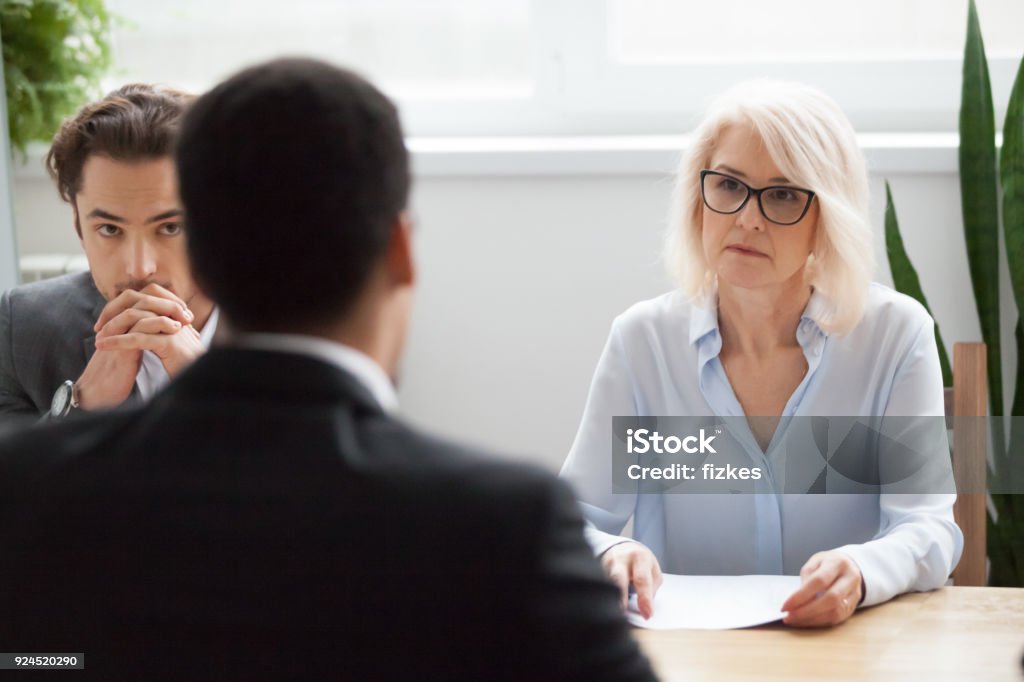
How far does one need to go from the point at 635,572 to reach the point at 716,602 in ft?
0.38

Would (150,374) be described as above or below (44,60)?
below

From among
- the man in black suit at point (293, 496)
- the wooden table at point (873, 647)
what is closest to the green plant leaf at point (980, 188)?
the wooden table at point (873, 647)

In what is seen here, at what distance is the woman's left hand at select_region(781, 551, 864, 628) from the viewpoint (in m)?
1.50

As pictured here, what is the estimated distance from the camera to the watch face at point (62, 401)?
6.18 feet

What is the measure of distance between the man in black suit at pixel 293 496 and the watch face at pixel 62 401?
3.61 ft

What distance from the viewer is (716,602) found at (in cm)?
159

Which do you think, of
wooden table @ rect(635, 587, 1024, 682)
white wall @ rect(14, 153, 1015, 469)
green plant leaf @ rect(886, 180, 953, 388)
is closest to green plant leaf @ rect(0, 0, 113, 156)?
white wall @ rect(14, 153, 1015, 469)

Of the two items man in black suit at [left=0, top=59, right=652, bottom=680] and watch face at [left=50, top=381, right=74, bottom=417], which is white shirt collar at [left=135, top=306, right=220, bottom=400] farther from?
man in black suit at [left=0, top=59, right=652, bottom=680]

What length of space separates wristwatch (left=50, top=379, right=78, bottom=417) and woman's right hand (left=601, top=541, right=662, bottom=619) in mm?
875

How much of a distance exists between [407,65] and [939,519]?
2062 mm

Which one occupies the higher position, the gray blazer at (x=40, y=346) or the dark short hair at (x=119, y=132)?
the dark short hair at (x=119, y=132)

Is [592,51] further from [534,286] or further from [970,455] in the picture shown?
[970,455]

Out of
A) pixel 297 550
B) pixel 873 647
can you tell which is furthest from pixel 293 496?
pixel 873 647

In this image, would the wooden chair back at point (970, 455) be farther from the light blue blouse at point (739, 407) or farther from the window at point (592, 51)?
the window at point (592, 51)
